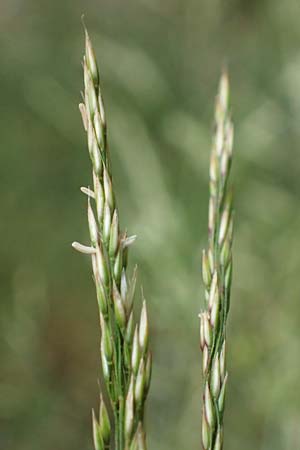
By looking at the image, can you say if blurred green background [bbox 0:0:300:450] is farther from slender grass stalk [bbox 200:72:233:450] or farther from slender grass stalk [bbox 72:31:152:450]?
slender grass stalk [bbox 72:31:152:450]

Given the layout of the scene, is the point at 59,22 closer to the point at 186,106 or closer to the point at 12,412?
Result: the point at 186,106

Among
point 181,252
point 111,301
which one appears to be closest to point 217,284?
point 111,301

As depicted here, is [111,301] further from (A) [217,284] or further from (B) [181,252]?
(B) [181,252]

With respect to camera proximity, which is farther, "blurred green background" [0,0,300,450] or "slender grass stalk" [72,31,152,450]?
"blurred green background" [0,0,300,450]

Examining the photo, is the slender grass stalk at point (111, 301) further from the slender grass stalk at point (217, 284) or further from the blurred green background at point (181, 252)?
the blurred green background at point (181, 252)

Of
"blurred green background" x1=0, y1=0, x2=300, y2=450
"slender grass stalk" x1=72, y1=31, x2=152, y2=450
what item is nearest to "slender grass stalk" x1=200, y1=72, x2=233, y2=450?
"slender grass stalk" x1=72, y1=31, x2=152, y2=450

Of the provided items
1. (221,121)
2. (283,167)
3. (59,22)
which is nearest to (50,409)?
(283,167)
